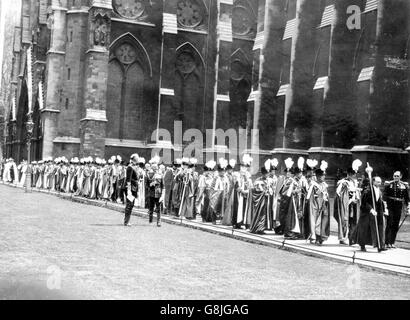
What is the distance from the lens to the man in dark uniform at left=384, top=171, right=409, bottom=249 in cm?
1412

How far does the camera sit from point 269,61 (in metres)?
33.0

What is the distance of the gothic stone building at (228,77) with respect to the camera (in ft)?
76.5

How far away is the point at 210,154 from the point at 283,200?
70.5ft

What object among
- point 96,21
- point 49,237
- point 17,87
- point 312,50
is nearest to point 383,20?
point 312,50

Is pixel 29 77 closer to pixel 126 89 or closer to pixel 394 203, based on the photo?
pixel 126 89

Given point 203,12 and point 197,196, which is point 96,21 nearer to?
point 203,12

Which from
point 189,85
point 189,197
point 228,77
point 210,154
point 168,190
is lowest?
point 189,197

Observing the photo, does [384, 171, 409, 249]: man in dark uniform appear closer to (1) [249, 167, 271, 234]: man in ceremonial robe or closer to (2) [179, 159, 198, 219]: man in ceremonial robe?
(1) [249, 167, 271, 234]: man in ceremonial robe

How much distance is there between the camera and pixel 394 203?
14.3m

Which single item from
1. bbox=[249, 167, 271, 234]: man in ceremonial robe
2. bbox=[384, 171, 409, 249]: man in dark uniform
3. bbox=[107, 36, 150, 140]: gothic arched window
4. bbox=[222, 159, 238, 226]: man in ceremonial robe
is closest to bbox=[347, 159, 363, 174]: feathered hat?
bbox=[384, 171, 409, 249]: man in dark uniform

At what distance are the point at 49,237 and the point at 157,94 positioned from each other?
26.1 m

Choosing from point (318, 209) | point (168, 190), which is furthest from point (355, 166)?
point (168, 190)

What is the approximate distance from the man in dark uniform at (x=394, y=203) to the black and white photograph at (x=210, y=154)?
1.8 inches
